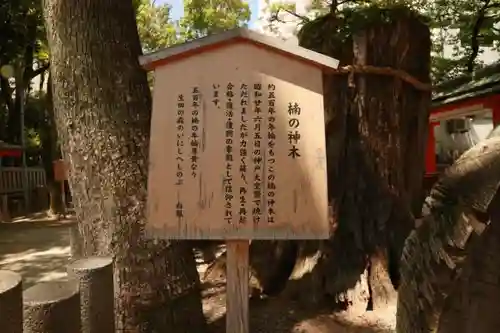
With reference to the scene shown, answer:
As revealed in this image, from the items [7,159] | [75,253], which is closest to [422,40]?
[75,253]

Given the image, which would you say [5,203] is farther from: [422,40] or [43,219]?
[422,40]

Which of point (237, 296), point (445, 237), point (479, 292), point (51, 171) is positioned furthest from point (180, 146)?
point (51, 171)

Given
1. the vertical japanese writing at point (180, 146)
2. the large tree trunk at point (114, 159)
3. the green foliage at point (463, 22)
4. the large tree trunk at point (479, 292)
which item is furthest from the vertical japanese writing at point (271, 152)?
the green foliage at point (463, 22)

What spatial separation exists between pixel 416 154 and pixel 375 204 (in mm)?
654

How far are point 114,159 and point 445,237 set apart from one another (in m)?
2.27

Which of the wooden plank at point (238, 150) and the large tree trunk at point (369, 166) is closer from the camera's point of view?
the wooden plank at point (238, 150)

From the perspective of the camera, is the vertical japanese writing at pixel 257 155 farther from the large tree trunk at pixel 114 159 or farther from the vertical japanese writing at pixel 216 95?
the large tree trunk at pixel 114 159

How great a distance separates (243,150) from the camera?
253 cm

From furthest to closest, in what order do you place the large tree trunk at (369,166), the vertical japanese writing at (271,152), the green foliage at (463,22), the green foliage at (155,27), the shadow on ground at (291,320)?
the green foliage at (155,27), the green foliage at (463,22), the large tree trunk at (369,166), the shadow on ground at (291,320), the vertical japanese writing at (271,152)

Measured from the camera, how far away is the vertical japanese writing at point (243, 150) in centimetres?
250

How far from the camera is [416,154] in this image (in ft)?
14.9

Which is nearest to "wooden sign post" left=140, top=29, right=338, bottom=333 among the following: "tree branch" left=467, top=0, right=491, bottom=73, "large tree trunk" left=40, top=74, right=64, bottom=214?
"large tree trunk" left=40, top=74, right=64, bottom=214

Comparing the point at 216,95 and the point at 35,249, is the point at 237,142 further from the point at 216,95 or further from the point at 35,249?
the point at 35,249

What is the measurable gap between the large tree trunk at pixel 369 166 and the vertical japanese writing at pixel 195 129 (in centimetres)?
204
